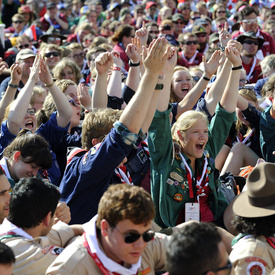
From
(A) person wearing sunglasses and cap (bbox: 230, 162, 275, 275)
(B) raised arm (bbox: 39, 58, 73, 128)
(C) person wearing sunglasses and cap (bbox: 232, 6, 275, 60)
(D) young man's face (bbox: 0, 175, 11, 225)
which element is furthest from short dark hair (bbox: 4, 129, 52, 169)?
(C) person wearing sunglasses and cap (bbox: 232, 6, 275, 60)

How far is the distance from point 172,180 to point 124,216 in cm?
170

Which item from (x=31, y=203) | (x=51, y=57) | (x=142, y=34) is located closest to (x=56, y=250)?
(x=31, y=203)

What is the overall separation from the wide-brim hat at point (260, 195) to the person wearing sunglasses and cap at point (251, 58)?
6.66 meters

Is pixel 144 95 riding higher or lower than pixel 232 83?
higher

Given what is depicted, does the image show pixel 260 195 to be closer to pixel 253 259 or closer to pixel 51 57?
pixel 253 259

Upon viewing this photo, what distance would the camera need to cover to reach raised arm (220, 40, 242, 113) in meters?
4.99

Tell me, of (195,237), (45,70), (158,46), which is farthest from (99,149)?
(45,70)

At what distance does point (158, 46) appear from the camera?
346 centimetres

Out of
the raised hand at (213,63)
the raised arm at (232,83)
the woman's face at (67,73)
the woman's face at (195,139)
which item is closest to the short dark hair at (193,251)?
the woman's face at (195,139)

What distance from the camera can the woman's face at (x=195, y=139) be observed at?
4.58m

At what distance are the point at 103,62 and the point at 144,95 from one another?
79.0 inches

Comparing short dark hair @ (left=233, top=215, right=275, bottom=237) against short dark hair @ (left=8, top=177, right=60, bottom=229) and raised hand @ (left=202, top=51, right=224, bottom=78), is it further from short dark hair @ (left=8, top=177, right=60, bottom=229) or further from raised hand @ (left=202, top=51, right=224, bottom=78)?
raised hand @ (left=202, top=51, right=224, bottom=78)

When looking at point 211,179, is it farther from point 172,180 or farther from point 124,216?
point 124,216

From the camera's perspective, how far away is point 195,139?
4.57 metres
